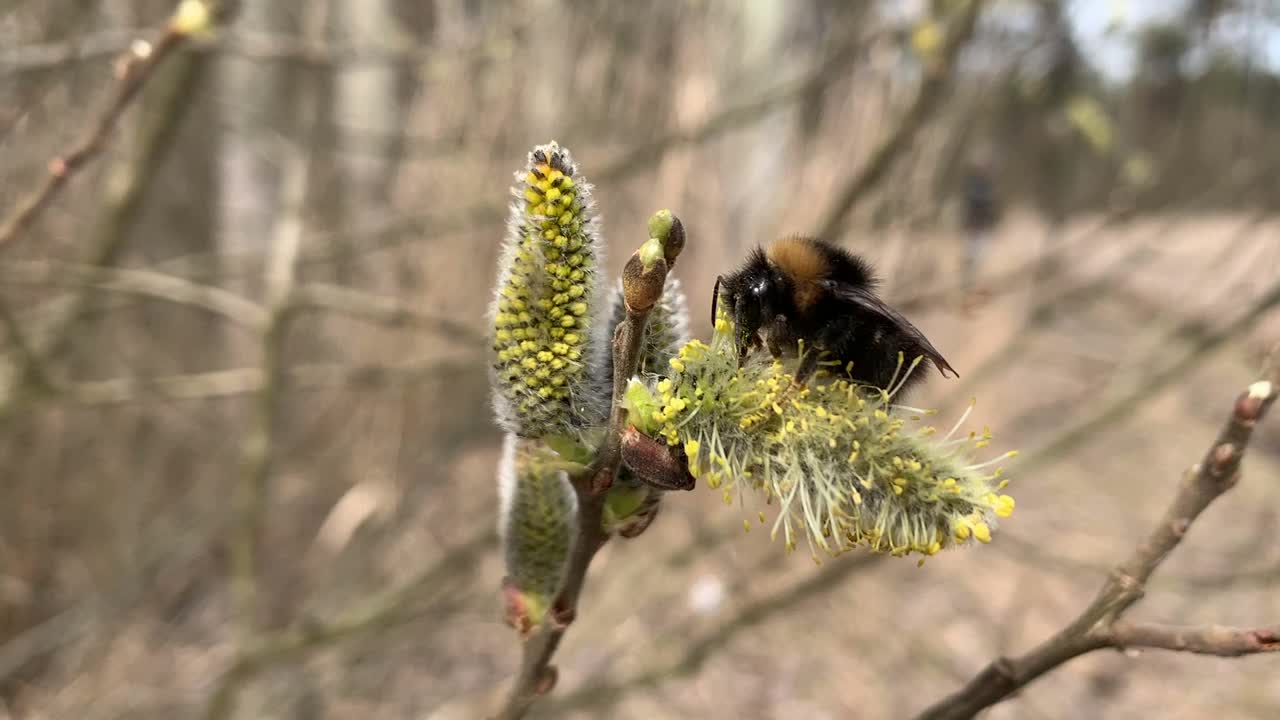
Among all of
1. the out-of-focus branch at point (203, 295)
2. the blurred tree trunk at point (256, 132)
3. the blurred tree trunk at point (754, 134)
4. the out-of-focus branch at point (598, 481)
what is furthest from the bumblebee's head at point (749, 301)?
the blurred tree trunk at point (256, 132)

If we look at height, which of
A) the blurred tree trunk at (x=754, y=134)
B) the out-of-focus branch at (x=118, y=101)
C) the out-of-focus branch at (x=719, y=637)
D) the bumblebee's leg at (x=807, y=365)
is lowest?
the out-of-focus branch at (x=719, y=637)

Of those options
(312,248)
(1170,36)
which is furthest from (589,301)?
(1170,36)

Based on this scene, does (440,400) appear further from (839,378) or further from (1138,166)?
(839,378)

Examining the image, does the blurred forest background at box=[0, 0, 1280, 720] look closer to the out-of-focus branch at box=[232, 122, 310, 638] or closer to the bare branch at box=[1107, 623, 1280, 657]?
the out-of-focus branch at box=[232, 122, 310, 638]

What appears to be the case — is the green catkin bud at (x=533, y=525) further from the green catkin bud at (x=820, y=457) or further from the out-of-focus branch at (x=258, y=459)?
the out-of-focus branch at (x=258, y=459)

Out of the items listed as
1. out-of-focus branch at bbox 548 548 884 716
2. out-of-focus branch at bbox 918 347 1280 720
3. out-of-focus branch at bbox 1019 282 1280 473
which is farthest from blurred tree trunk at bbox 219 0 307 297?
out-of-focus branch at bbox 918 347 1280 720

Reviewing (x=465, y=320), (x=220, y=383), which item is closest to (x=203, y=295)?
(x=220, y=383)
